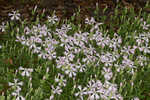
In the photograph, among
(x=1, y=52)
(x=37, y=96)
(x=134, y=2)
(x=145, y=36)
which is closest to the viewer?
(x=37, y=96)

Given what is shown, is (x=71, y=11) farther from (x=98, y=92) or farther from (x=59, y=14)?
(x=98, y=92)

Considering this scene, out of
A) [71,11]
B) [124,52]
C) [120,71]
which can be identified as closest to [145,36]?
[124,52]

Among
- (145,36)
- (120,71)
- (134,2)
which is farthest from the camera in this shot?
(134,2)

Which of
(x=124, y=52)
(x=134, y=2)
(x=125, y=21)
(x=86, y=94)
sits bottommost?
(x=86, y=94)

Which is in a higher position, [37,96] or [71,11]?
[71,11]

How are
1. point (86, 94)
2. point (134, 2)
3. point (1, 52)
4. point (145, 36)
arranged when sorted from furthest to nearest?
point (134, 2) < point (145, 36) < point (1, 52) < point (86, 94)

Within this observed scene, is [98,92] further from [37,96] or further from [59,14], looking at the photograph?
[59,14]

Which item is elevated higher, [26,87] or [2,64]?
[2,64]

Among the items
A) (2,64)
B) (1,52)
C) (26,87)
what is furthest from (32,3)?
(26,87)

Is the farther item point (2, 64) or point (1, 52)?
point (1, 52)
